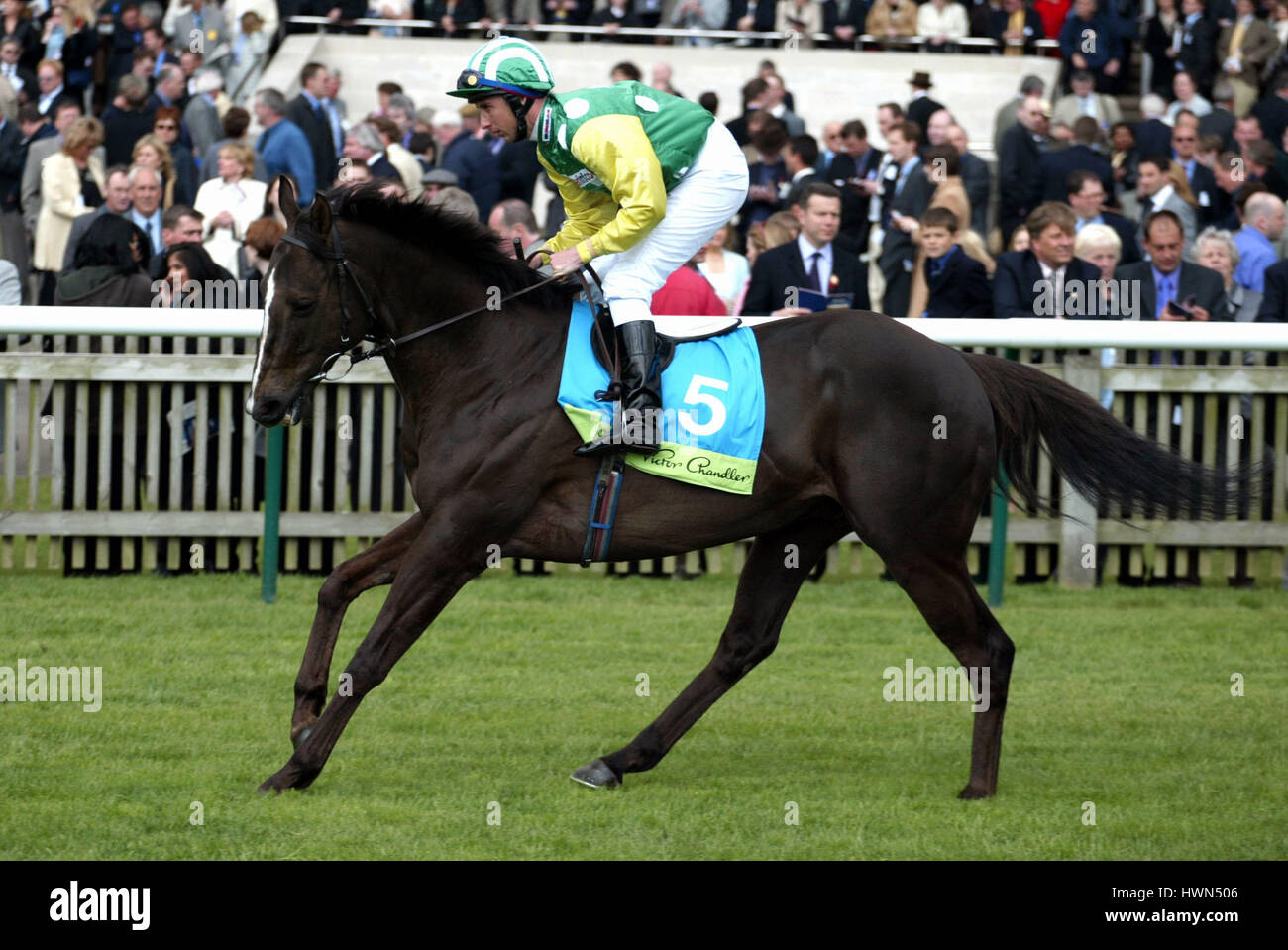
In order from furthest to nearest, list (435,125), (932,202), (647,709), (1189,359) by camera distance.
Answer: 1. (435,125)
2. (932,202)
3. (1189,359)
4. (647,709)

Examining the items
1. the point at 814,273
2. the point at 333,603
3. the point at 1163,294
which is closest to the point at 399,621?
the point at 333,603

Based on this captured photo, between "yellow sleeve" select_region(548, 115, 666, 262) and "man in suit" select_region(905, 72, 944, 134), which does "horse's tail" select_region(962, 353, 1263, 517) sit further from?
"man in suit" select_region(905, 72, 944, 134)

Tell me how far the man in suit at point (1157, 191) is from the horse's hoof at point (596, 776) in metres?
7.86

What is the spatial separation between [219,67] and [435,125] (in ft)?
9.10

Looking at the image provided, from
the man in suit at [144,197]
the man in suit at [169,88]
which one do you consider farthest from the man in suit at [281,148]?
the man in suit at [144,197]

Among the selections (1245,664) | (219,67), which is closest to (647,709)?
(1245,664)

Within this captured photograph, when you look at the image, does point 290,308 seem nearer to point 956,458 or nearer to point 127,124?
point 956,458

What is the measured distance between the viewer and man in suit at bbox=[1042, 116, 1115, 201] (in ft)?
45.0

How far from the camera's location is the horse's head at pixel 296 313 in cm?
566

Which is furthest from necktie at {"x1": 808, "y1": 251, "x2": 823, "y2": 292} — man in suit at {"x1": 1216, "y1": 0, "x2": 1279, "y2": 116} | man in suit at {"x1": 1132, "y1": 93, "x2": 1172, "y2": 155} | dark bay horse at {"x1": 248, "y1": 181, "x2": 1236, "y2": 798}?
man in suit at {"x1": 1216, "y1": 0, "x2": 1279, "y2": 116}

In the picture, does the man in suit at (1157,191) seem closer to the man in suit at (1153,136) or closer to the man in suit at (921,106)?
the man in suit at (1153,136)

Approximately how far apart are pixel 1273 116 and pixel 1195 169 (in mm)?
1907

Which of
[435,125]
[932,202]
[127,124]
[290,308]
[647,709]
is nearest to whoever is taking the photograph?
[290,308]

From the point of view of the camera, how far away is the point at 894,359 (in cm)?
602
